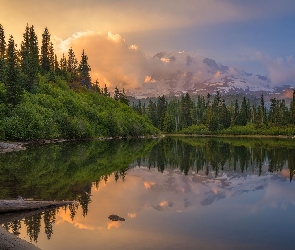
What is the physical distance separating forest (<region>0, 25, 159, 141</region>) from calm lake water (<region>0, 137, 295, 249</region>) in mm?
36214

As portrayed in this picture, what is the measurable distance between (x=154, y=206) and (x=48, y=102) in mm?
75232

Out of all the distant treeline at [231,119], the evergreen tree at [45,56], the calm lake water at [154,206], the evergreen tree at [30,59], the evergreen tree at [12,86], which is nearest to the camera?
the calm lake water at [154,206]

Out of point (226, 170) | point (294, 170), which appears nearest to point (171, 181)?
point (226, 170)

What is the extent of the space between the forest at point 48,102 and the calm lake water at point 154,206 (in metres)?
36.2

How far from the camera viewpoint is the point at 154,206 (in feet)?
70.1

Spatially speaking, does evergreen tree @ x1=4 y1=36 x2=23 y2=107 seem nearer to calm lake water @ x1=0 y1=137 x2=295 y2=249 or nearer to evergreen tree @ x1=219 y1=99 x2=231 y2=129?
calm lake water @ x1=0 y1=137 x2=295 y2=249

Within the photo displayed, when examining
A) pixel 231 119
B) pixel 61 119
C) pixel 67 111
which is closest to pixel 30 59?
pixel 67 111

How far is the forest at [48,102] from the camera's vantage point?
236 feet

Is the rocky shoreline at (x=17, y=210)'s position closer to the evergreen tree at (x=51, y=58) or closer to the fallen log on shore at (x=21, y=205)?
the fallen log on shore at (x=21, y=205)

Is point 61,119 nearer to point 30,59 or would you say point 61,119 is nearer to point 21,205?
point 30,59

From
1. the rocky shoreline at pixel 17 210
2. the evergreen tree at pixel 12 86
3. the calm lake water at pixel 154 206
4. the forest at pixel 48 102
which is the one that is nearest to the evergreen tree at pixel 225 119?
the forest at pixel 48 102

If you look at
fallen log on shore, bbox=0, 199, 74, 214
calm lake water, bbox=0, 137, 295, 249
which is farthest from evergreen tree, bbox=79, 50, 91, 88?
fallen log on shore, bbox=0, 199, 74, 214

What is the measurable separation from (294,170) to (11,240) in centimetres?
3124

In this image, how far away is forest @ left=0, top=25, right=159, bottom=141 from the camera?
71.9 meters
